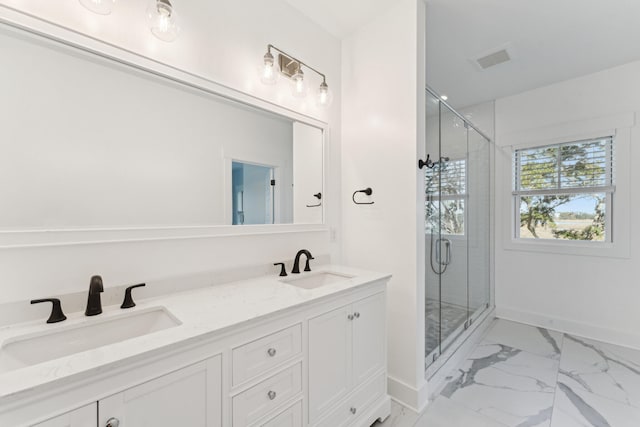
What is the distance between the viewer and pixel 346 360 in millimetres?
1422

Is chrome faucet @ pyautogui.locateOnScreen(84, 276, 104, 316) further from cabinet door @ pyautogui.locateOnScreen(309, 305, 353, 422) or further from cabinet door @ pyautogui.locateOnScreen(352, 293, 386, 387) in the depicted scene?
cabinet door @ pyautogui.locateOnScreen(352, 293, 386, 387)

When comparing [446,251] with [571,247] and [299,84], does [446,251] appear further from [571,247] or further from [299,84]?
[299,84]

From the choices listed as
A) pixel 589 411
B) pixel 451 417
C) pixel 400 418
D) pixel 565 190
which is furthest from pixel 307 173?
pixel 565 190

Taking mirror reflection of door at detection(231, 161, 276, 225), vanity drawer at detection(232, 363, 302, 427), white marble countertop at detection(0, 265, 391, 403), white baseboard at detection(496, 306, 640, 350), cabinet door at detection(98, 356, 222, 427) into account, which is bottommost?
white baseboard at detection(496, 306, 640, 350)

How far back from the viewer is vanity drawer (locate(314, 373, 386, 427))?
1342 millimetres

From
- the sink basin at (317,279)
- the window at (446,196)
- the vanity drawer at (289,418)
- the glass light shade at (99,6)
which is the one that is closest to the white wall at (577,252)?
the window at (446,196)

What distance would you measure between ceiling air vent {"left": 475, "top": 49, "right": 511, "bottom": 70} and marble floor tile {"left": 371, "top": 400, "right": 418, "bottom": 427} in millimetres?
2920

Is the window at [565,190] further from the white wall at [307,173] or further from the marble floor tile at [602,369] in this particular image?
the white wall at [307,173]

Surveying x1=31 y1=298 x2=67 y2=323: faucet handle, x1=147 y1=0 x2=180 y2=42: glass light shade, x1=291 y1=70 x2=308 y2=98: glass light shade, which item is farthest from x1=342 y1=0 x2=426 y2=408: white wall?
x1=31 y1=298 x2=67 y2=323: faucet handle

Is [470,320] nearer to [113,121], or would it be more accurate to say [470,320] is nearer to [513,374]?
[513,374]

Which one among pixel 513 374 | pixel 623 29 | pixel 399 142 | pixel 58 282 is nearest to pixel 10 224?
pixel 58 282

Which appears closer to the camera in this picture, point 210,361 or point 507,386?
point 210,361

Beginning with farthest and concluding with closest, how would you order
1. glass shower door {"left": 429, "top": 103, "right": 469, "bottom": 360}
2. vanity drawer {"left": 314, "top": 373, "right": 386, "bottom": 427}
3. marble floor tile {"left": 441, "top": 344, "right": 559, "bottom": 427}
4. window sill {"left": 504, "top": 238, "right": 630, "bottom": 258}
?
1. window sill {"left": 504, "top": 238, "right": 630, "bottom": 258}
2. glass shower door {"left": 429, "top": 103, "right": 469, "bottom": 360}
3. marble floor tile {"left": 441, "top": 344, "right": 559, "bottom": 427}
4. vanity drawer {"left": 314, "top": 373, "right": 386, "bottom": 427}

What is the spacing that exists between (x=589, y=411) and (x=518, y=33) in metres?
2.70
